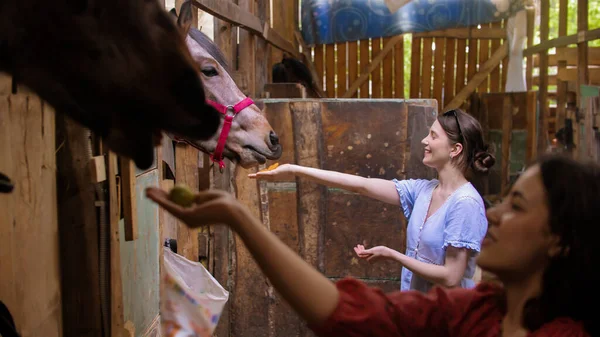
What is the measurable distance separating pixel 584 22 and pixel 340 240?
14.5 feet

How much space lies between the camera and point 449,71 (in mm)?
10625

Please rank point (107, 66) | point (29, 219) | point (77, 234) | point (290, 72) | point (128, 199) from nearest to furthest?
1. point (107, 66)
2. point (29, 219)
3. point (77, 234)
4. point (128, 199)
5. point (290, 72)

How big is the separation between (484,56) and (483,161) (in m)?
7.99

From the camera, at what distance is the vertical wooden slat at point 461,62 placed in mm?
10547

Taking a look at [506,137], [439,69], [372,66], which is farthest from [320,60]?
[506,137]

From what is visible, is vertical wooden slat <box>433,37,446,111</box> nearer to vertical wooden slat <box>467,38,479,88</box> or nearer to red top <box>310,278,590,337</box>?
vertical wooden slat <box>467,38,479,88</box>

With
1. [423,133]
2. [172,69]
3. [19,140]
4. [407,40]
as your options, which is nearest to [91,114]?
[172,69]

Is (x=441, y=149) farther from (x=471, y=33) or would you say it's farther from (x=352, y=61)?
(x=471, y=33)

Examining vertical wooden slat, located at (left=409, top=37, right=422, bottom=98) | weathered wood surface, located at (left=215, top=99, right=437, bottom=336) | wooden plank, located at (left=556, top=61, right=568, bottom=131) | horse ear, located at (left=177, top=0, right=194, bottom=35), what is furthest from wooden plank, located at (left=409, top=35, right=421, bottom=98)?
horse ear, located at (left=177, top=0, right=194, bottom=35)

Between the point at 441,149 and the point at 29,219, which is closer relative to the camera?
the point at 29,219

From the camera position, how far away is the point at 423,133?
4297mm

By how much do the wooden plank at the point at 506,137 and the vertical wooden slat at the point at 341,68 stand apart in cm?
254

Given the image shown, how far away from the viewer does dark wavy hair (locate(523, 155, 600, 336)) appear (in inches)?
58.0

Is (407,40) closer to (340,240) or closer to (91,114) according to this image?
(340,240)
